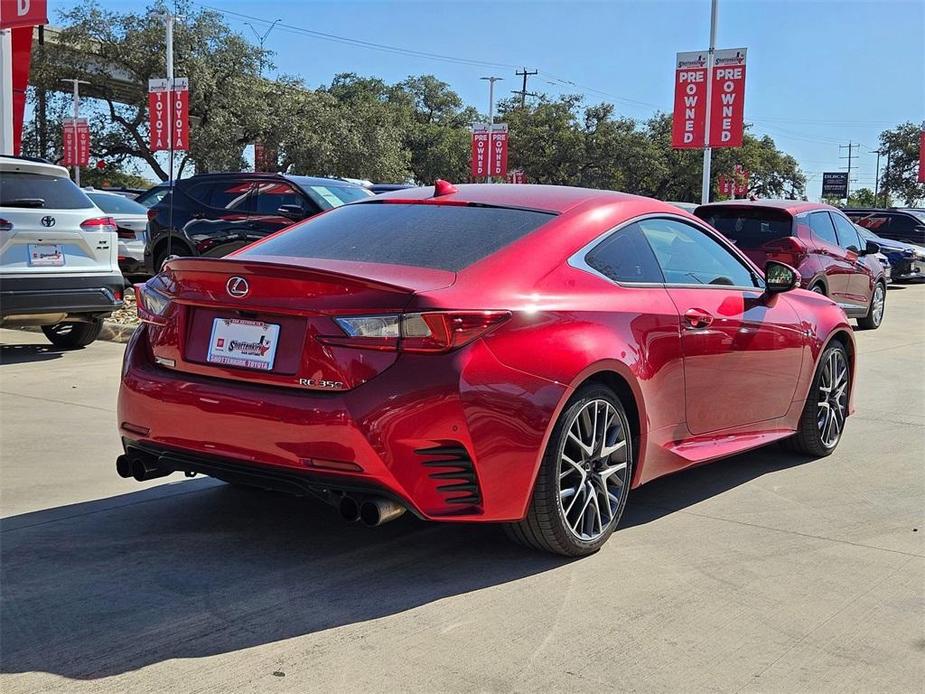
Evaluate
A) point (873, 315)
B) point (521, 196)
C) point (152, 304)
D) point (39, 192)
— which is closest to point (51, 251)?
point (39, 192)

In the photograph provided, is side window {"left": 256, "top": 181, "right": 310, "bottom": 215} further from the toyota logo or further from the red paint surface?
the toyota logo

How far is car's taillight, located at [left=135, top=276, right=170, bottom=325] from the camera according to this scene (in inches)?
164

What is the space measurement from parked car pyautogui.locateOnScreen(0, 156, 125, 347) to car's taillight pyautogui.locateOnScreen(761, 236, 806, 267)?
7307 mm

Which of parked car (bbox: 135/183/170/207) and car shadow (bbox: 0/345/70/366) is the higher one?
parked car (bbox: 135/183/170/207)

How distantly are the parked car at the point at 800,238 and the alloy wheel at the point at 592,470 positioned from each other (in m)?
8.32

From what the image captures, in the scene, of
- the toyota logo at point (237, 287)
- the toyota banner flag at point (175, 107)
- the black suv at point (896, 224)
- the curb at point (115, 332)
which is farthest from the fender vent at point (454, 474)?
the toyota banner flag at point (175, 107)

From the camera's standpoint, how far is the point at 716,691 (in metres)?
3.08

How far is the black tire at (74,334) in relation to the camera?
33.6 feet

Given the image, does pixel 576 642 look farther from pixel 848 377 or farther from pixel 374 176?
pixel 374 176

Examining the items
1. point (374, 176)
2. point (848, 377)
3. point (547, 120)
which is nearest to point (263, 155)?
point (374, 176)

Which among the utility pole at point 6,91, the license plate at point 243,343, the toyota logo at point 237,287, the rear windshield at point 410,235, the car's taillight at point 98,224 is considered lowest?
the license plate at point 243,343

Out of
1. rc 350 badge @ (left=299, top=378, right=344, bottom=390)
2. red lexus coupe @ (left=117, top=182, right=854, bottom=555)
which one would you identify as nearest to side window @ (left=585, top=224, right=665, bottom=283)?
red lexus coupe @ (left=117, top=182, right=854, bottom=555)

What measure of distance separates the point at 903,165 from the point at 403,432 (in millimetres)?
85327

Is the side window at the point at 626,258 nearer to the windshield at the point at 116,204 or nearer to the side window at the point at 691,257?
the side window at the point at 691,257
